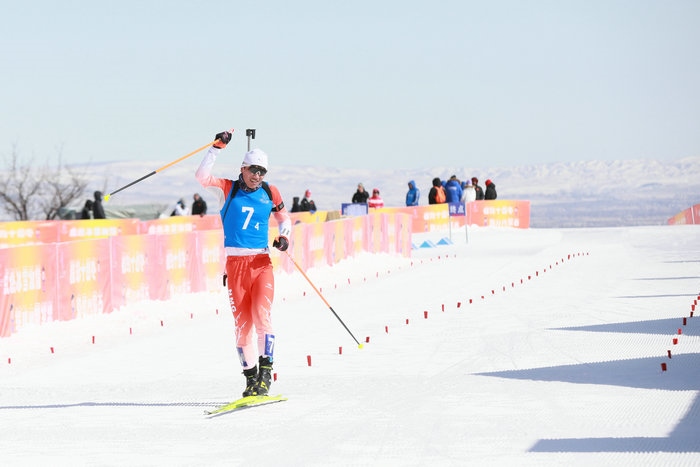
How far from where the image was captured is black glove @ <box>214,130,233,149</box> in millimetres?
10805

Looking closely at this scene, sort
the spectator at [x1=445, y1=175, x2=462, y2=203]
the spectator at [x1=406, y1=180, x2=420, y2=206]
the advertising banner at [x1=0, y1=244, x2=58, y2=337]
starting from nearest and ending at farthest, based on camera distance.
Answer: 1. the advertising banner at [x1=0, y1=244, x2=58, y2=337]
2. the spectator at [x1=445, y1=175, x2=462, y2=203]
3. the spectator at [x1=406, y1=180, x2=420, y2=206]

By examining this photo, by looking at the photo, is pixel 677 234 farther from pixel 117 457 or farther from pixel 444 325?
pixel 117 457

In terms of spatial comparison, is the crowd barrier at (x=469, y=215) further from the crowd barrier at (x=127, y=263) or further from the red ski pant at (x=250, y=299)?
the red ski pant at (x=250, y=299)

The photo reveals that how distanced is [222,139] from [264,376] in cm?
179

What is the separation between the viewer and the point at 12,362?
1487cm

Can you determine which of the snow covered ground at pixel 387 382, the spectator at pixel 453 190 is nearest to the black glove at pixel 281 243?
the snow covered ground at pixel 387 382

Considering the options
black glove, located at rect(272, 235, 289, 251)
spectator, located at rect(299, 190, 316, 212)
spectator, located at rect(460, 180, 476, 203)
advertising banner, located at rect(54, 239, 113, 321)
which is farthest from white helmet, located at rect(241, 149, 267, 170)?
spectator, located at rect(460, 180, 476, 203)

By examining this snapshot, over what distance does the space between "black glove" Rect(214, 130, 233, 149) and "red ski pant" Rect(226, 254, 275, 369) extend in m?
0.84

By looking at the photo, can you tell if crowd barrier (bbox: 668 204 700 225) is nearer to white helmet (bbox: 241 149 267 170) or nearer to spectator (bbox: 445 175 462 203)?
spectator (bbox: 445 175 462 203)

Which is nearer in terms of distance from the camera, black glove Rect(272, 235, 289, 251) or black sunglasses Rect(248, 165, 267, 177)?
black sunglasses Rect(248, 165, 267, 177)

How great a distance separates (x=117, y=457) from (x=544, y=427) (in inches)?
105

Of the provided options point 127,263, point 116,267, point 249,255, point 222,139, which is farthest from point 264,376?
point 127,263

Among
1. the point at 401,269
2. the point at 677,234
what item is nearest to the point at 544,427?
the point at 401,269

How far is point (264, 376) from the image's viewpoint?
35.4ft
